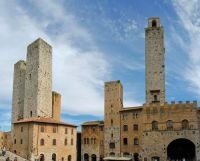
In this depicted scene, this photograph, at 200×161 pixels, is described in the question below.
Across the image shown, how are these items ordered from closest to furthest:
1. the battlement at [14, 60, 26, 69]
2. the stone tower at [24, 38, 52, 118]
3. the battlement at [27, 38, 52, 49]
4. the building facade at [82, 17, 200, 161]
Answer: the building facade at [82, 17, 200, 161]
the stone tower at [24, 38, 52, 118]
the battlement at [27, 38, 52, 49]
the battlement at [14, 60, 26, 69]

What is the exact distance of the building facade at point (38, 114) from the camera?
192 ft

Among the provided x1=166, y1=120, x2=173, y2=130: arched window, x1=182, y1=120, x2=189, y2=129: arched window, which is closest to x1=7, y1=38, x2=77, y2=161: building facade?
x1=166, y1=120, x2=173, y2=130: arched window

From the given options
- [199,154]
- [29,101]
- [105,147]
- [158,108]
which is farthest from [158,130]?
[29,101]

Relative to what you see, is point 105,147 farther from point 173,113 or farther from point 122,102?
point 173,113

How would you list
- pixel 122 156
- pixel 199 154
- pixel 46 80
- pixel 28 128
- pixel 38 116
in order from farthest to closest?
1. pixel 46 80
2. pixel 38 116
3. pixel 122 156
4. pixel 28 128
5. pixel 199 154

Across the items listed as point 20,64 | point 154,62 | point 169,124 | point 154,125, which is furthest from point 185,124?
point 20,64

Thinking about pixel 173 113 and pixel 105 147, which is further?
pixel 105 147

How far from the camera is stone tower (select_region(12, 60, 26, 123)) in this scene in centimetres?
7531

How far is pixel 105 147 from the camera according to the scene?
Answer: 65750 mm

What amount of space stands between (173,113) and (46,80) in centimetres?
2941

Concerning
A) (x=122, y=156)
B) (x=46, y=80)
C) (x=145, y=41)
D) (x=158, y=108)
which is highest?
(x=145, y=41)

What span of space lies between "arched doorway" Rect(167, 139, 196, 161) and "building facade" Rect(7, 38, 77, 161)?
65.8ft

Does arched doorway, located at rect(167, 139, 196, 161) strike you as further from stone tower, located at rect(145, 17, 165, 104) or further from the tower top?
the tower top

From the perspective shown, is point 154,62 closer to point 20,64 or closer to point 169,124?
point 169,124
